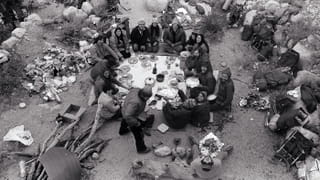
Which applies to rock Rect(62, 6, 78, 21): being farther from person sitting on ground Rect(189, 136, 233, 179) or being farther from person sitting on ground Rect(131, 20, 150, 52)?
person sitting on ground Rect(189, 136, 233, 179)

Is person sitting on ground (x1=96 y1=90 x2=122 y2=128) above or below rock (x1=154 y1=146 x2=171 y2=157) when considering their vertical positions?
above

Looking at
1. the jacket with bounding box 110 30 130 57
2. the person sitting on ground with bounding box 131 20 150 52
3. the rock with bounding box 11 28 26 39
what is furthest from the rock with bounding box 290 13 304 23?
the rock with bounding box 11 28 26 39

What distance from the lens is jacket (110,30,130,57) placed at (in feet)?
35.5

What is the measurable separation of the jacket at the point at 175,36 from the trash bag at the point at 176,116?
2838 mm

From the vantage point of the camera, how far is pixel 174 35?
1103 cm

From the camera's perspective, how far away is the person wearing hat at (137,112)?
7.98 metres

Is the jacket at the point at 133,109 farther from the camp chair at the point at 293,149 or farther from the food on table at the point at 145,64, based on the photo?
the camp chair at the point at 293,149

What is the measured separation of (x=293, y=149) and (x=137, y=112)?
3.48m

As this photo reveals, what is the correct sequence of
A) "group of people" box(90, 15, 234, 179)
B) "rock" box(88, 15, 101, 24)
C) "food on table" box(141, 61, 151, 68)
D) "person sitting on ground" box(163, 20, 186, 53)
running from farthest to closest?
"rock" box(88, 15, 101, 24) < "person sitting on ground" box(163, 20, 186, 53) < "food on table" box(141, 61, 151, 68) < "group of people" box(90, 15, 234, 179)

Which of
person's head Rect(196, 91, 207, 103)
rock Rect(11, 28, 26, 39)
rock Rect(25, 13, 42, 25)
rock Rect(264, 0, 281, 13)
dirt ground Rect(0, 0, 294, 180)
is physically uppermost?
rock Rect(264, 0, 281, 13)

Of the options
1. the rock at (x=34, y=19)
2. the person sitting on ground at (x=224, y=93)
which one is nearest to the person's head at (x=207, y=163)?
the person sitting on ground at (x=224, y=93)

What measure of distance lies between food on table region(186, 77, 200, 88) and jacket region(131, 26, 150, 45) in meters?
1.96

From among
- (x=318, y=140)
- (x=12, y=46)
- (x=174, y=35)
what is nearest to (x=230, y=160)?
(x=318, y=140)

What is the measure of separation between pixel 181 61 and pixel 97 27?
3.20 meters
